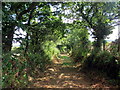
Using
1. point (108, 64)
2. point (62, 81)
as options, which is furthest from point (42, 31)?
point (108, 64)

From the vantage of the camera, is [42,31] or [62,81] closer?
[62,81]

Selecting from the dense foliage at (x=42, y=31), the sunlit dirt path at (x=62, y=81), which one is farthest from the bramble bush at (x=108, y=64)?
the sunlit dirt path at (x=62, y=81)

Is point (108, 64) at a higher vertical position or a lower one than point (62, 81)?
higher

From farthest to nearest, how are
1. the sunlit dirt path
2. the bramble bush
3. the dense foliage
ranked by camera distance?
the bramble bush → the sunlit dirt path → the dense foliage

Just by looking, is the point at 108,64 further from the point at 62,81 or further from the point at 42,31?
the point at 42,31

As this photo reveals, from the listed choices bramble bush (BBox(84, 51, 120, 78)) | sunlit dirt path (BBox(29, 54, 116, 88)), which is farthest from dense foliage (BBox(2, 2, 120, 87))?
sunlit dirt path (BBox(29, 54, 116, 88))

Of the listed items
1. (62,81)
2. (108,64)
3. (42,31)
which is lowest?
(62,81)

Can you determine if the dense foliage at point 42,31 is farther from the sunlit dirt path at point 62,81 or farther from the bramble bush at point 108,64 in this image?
the sunlit dirt path at point 62,81

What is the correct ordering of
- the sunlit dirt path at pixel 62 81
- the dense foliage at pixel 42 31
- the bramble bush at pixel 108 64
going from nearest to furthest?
the dense foliage at pixel 42 31
the sunlit dirt path at pixel 62 81
the bramble bush at pixel 108 64

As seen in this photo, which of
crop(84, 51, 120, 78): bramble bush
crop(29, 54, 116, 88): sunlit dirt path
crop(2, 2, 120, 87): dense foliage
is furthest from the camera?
crop(84, 51, 120, 78): bramble bush

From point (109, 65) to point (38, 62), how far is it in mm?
4557

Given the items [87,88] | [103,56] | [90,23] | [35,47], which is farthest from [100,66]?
[35,47]

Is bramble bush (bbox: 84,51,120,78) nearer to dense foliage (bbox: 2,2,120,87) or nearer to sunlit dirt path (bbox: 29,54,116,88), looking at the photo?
dense foliage (bbox: 2,2,120,87)

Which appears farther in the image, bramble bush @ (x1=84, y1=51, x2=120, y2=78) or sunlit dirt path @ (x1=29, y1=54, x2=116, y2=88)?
bramble bush @ (x1=84, y1=51, x2=120, y2=78)
